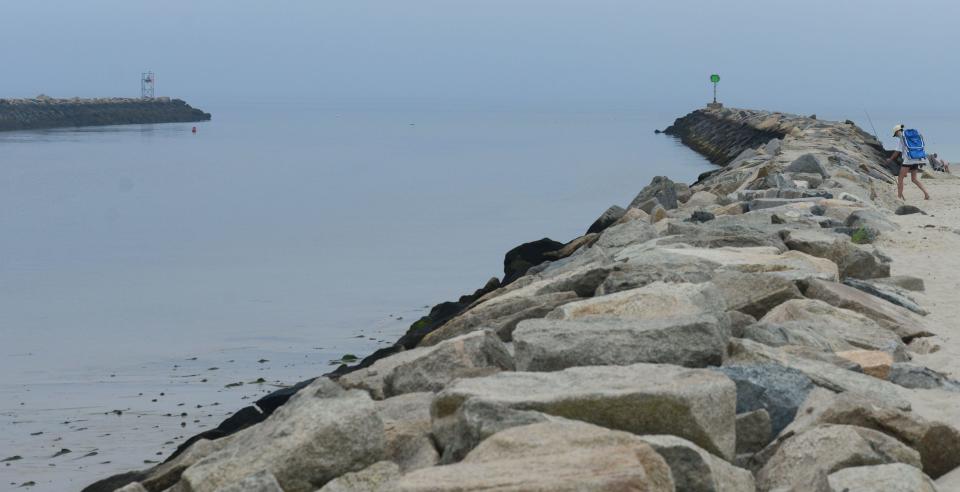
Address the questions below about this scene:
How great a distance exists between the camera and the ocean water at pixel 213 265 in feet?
29.9

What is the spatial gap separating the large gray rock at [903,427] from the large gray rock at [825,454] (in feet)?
0.56

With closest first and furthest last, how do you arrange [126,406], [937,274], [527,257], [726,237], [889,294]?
1. [889,294]
2. [726,237]
3. [937,274]
4. [126,406]
5. [527,257]

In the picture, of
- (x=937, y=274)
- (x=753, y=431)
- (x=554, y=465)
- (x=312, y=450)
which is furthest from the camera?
(x=937, y=274)

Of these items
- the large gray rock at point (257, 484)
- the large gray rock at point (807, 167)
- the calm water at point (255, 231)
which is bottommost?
the calm water at point (255, 231)

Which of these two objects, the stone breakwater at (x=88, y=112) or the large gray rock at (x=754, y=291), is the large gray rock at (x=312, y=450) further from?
the stone breakwater at (x=88, y=112)

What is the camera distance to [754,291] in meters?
6.51

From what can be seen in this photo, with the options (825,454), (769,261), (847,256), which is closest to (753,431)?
(825,454)

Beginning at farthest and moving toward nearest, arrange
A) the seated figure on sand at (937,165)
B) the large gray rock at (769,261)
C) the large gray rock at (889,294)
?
1. the seated figure on sand at (937,165)
2. the large gray rock at (889,294)
3. the large gray rock at (769,261)

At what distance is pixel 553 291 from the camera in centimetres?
724

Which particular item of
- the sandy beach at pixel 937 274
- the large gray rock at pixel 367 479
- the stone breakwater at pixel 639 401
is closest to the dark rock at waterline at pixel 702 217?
the sandy beach at pixel 937 274

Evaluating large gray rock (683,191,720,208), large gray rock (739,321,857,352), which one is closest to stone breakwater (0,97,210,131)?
large gray rock (683,191,720,208)

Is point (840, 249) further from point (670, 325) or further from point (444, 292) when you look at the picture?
point (444, 292)

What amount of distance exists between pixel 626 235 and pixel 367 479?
237 inches

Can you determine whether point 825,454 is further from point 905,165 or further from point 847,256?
point 905,165
